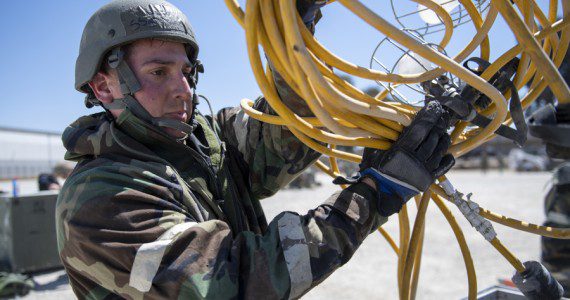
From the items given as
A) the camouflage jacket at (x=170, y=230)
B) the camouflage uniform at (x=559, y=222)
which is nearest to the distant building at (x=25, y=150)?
the camouflage uniform at (x=559, y=222)

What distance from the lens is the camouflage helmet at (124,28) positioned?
5.76 ft

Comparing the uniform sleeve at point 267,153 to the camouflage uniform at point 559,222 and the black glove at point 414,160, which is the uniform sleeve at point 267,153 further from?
the camouflage uniform at point 559,222

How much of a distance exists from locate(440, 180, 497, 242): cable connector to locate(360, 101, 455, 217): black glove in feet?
0.55

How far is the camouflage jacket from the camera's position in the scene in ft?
4.09

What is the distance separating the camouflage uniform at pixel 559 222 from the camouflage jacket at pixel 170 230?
2815 millimetres

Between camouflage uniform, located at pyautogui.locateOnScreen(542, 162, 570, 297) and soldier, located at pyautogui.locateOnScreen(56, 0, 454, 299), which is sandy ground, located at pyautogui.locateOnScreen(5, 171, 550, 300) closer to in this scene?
camouflage uniform, located at pyautogui.locateOnScreen(542, 162, 570, 297)

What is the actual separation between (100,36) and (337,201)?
117 centimetres

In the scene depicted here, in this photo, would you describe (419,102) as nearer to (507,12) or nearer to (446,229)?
(507,12)

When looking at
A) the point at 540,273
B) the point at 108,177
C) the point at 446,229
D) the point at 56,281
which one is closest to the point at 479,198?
the point at 446,229

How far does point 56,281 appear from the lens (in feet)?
17.8

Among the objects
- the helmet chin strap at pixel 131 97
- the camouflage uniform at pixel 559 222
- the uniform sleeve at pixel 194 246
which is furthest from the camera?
the camouflage uniform at pixel 559 222

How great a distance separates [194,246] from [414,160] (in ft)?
2.14

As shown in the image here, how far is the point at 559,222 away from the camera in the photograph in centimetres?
357

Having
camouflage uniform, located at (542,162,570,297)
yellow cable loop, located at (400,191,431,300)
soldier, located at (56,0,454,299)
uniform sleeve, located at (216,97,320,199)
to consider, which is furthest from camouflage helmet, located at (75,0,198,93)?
camouflage uniform, located at (542,162,570,297)
